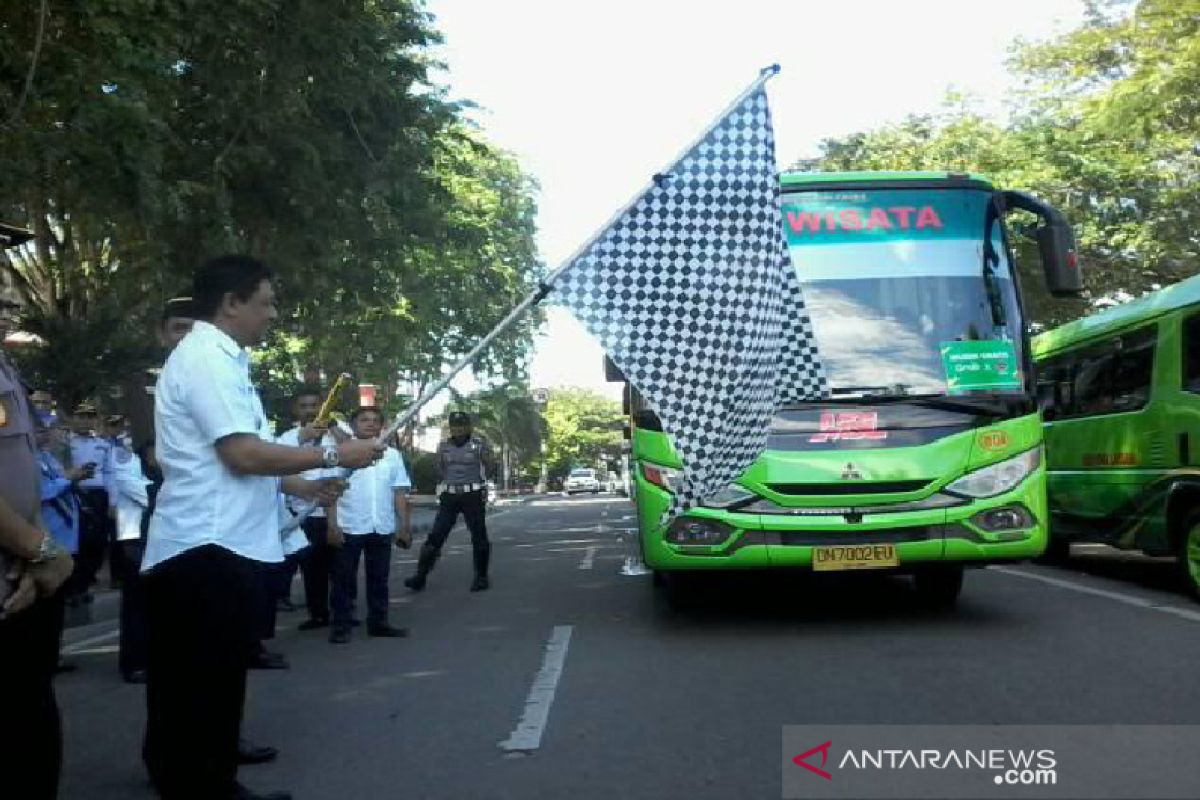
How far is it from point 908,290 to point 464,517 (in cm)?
563

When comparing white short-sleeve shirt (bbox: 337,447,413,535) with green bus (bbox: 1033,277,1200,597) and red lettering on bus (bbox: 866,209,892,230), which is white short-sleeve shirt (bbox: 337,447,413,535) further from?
green bus (bbox: 1033,277,1200,597)

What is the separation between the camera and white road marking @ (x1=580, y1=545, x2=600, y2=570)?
13765 millimetres

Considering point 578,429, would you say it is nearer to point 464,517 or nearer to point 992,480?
point 464,517

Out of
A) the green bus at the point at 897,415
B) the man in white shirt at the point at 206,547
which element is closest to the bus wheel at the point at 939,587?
the green bus at the point at 897,415

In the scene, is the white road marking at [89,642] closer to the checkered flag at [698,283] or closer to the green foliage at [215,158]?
the green foliage at [215,158]

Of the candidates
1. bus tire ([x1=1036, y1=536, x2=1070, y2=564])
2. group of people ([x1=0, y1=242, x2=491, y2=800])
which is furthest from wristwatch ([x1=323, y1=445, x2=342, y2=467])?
bus tire ([x1=1036, y1=536, x2=1070, y2=564])

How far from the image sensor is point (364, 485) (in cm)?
875

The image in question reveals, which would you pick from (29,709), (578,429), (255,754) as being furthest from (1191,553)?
(578,429)

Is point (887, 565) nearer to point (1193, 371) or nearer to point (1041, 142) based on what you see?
point (1193, 371)

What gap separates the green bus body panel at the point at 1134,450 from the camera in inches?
363

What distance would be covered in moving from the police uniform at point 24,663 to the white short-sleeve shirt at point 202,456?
1.24 ft

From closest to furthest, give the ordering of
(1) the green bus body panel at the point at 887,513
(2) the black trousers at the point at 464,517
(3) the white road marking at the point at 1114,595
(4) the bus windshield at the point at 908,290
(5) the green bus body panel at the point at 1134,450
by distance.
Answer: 1. (1) the green bus body panel at the point at 887,513
2. (4) the bus windshield at the point at 908,290
3. (3) the white road marking at the point at 1114,595
4. (5) the green bus body panel at the point at 1134,450
5. (2) the black trousers at the point at 464,517

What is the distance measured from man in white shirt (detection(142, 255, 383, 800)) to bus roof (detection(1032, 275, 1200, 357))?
7827 mm

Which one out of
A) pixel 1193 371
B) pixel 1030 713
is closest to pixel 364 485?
pixel 1030 713
